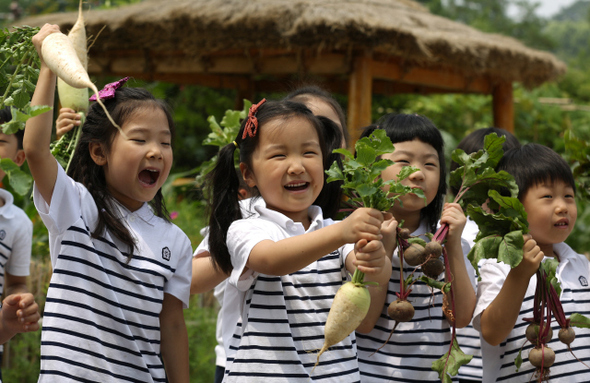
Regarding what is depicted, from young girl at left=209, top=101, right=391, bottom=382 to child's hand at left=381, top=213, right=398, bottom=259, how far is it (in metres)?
0.08

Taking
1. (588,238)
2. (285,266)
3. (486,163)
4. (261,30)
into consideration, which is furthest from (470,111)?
(285,266)

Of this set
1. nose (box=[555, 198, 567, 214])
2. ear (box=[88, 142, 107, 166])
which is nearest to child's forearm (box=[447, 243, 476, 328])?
nose (box=[555, 198, 567, 214])

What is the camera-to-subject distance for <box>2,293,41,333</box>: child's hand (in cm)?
202

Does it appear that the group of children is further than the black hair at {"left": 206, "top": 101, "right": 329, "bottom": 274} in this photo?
No

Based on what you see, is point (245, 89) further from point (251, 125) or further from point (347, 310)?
point (347, 310)

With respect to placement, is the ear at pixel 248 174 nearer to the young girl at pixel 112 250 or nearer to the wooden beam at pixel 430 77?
the young girl at pixel 112 250

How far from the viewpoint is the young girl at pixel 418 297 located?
2201 mm

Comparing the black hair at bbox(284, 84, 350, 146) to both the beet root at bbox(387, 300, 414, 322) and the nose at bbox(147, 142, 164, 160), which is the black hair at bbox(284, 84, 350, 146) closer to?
the nose at bbox(147, 142, 164, 160)

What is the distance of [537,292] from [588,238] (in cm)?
713

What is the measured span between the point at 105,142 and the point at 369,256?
0.99 meters

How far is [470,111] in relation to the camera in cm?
1198

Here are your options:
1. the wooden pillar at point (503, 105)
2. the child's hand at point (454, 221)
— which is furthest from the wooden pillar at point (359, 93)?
the child's hand at point (454, 221)

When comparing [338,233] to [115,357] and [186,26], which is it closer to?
[115,357]

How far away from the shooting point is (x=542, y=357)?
2.17 m
